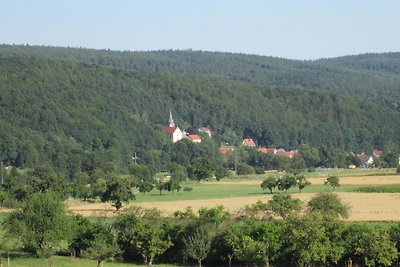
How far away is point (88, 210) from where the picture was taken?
67.7 m

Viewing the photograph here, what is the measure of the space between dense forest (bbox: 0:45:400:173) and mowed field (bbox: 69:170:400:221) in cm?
2759

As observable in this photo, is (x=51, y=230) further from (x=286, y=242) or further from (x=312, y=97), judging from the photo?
(x=312, y=97)

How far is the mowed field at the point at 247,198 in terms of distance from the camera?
207ft

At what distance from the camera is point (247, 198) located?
75.5 metres

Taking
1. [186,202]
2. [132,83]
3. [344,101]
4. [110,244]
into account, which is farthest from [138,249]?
[344,101]

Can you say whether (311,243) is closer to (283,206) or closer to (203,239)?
(203,239)

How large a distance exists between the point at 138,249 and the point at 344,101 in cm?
14615

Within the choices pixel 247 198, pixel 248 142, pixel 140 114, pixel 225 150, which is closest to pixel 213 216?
pixel 247 198

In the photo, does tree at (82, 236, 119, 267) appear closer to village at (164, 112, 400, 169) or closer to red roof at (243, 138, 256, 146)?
village at (164, 112, 400, 169)

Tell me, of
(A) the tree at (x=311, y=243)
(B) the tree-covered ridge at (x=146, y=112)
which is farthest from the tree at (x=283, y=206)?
(B) the tree-covered ridge at (x=146, y=112)

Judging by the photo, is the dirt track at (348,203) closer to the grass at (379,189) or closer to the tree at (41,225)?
the grass at (379,189)

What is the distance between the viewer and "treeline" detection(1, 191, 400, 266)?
42.6 meters

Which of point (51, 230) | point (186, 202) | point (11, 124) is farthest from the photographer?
point (11, 124)

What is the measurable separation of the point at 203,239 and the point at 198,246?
18.9 inches
